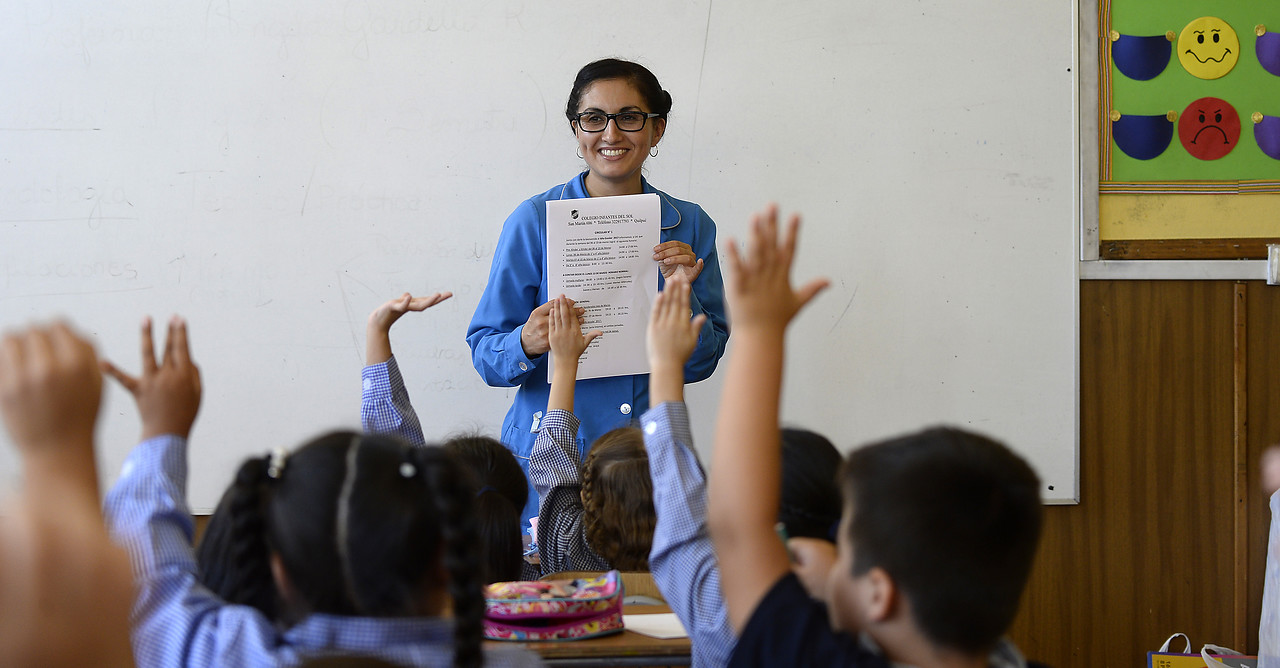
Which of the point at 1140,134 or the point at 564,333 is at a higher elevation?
the point at 1140,134

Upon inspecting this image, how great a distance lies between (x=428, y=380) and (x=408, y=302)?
133 cm

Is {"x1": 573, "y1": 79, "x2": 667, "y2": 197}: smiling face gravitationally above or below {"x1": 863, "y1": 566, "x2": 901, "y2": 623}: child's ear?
above

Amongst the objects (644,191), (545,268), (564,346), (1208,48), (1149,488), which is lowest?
(1149,488)

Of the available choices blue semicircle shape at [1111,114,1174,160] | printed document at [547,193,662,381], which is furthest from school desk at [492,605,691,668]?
blue semicircle shape at [1111,114,1174,160]

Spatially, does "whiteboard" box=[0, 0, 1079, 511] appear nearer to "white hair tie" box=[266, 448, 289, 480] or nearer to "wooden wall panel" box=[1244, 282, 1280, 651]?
"wooden wall panel" box=[1244, 282, 1280, 651]

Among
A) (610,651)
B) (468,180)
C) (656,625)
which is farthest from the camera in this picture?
(468,180)

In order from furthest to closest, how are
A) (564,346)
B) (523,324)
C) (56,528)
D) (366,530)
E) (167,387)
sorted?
1. (523,324)
2. (564,346)
3. (167,387)
4. (366,530)
5. (56,528)

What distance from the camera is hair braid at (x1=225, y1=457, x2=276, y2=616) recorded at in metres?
0.89

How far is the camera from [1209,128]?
10.1ft

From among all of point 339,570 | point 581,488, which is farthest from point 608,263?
point 339,570

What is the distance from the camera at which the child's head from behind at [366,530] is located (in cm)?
85

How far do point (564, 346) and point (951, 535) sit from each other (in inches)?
52.5

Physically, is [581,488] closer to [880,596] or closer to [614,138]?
[614,138]

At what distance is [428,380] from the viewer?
294 centimetres
